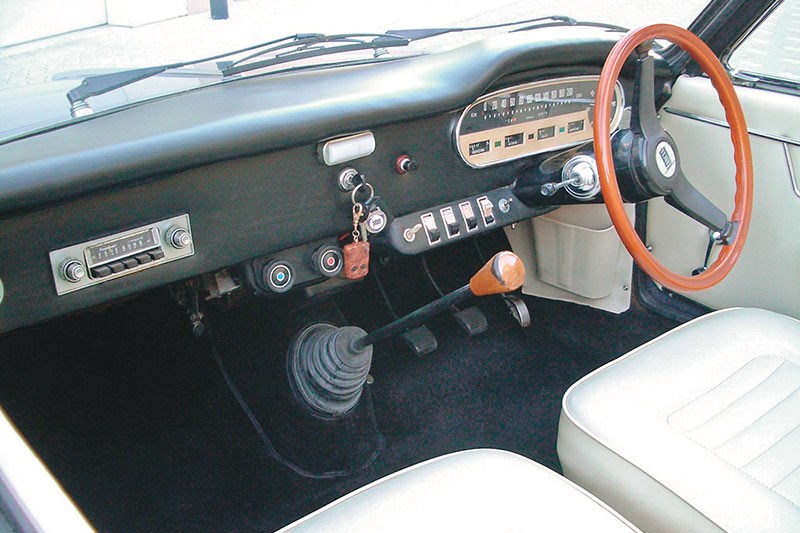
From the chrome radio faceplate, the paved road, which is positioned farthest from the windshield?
the chrome radio faceplate

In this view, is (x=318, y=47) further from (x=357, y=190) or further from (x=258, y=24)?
(x=357, y=190)

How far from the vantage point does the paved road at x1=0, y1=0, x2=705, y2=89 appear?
1372 mm

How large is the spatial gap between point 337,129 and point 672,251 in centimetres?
125

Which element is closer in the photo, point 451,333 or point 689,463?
point 689,463

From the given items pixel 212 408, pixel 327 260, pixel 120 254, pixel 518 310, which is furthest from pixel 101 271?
pixel 518 310

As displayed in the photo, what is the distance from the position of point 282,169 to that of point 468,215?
0.55 meters

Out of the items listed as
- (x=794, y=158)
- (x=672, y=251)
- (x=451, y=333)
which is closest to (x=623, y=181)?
(x=794, y=158)

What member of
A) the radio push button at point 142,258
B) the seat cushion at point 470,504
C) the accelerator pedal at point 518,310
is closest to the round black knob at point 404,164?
the radio push button at point 142,258

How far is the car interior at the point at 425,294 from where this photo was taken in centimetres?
115

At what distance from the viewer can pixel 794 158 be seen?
1744mm

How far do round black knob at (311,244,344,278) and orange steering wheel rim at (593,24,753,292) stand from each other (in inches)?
24.5

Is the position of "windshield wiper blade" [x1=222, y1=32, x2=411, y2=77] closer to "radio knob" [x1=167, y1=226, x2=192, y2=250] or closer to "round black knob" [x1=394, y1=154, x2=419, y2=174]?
"round black knob" [x1=394, y1=154, x2=419, y2=174]

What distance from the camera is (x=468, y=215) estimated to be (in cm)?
176

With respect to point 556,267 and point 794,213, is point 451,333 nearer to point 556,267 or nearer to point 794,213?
point 556,267
